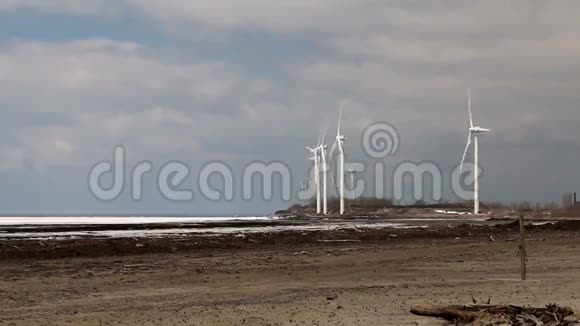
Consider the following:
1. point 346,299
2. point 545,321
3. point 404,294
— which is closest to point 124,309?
point 346,299

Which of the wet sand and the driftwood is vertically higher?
the driftwood

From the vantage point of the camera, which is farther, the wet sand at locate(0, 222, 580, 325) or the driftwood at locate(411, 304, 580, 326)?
the wet sand at locate(0, 222, 580, 325)

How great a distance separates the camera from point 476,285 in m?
22.0

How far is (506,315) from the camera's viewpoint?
1350cm

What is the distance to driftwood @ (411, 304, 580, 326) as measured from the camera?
A: 13.1 metres

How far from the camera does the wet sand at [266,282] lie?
16875 millimetres

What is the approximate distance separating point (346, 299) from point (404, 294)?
1.82 meters

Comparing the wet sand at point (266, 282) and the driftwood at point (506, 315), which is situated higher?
the driftwood at point (506, 315)

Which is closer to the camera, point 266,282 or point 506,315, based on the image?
point 506,315

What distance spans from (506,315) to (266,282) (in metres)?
11.4

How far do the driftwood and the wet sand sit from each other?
861 mm

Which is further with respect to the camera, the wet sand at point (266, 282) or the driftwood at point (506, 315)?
the wet sand at point (266, 282)

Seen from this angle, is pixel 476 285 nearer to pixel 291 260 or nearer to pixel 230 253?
pixel 291 260

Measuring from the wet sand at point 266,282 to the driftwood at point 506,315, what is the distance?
0.86 meters
